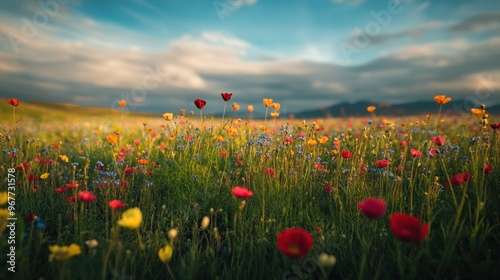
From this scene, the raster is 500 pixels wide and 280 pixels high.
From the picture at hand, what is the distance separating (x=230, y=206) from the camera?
2.94 meters

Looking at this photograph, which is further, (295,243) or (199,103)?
(199,103)

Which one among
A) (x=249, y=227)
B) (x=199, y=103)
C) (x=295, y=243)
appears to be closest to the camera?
(x=295, y=243)

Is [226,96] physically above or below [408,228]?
above

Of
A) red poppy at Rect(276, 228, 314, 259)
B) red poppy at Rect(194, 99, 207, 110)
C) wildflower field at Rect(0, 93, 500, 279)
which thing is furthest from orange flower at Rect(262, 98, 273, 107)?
red poppy at Rect(276, 228, 314, 259)

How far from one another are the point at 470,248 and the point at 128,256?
2.41 m

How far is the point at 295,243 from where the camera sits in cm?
150

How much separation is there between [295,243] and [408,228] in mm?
629

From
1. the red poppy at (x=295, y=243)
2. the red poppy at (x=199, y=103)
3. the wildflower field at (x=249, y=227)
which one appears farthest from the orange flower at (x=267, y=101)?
the red poppy at (x=295, y=243)

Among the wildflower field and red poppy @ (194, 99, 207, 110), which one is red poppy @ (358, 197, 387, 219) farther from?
red poppy @ (194, 99, 207, 110)

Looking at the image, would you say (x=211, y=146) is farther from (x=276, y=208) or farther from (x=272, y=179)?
(x=276, y=208)

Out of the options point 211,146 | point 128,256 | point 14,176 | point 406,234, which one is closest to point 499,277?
point 406,234

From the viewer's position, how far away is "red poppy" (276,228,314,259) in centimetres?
142

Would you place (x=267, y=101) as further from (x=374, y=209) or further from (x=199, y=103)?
(x=374, y=209)

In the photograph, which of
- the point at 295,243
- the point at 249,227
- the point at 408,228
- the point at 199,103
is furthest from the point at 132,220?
the point at 199,103
